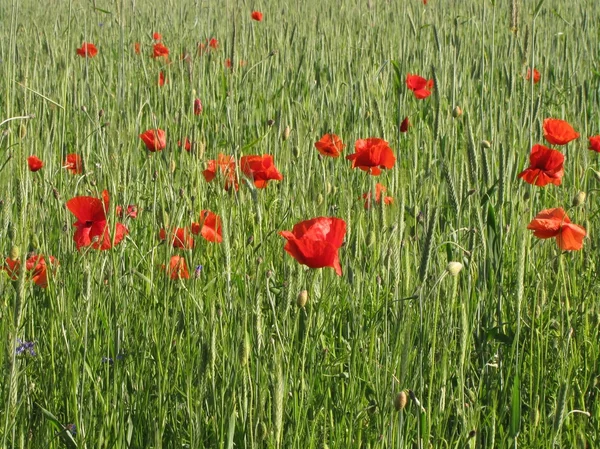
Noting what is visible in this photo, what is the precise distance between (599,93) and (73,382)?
99.0 inches

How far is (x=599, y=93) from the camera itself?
3.09 meters

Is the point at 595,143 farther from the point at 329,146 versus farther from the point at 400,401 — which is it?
the point at 400,401

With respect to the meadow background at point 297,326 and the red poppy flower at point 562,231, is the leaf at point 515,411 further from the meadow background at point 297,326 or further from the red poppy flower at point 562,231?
the red poppy flower at point 562,231

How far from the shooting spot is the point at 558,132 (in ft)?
6.35

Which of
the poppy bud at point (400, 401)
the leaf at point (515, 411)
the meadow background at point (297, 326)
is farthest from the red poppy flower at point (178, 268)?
the leaf at point (515, 411)

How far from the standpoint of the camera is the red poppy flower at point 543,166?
1.65 meters

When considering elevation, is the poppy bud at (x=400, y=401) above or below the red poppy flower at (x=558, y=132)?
below

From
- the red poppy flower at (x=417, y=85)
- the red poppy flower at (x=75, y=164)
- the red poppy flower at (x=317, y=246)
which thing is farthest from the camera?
the red poppy flower at (x=417, y=85)

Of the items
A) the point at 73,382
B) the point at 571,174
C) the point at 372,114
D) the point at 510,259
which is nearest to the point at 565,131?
the point at 510,259

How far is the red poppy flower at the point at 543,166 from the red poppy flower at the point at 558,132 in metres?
0.25

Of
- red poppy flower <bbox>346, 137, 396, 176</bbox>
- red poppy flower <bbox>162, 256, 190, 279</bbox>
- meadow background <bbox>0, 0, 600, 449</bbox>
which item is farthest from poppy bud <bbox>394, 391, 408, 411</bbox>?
red poppy flower <bbox>346, 137, 396, 176</bbox>

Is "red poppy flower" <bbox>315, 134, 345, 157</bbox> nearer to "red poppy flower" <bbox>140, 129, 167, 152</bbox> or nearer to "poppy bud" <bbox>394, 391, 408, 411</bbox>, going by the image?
"red poppy flower" <bbox>140, 129, 167, 152</bbox>

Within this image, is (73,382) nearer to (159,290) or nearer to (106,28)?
(159,290)

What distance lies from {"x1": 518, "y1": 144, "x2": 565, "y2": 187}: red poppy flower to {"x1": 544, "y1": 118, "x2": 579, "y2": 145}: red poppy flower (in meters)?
0.25
